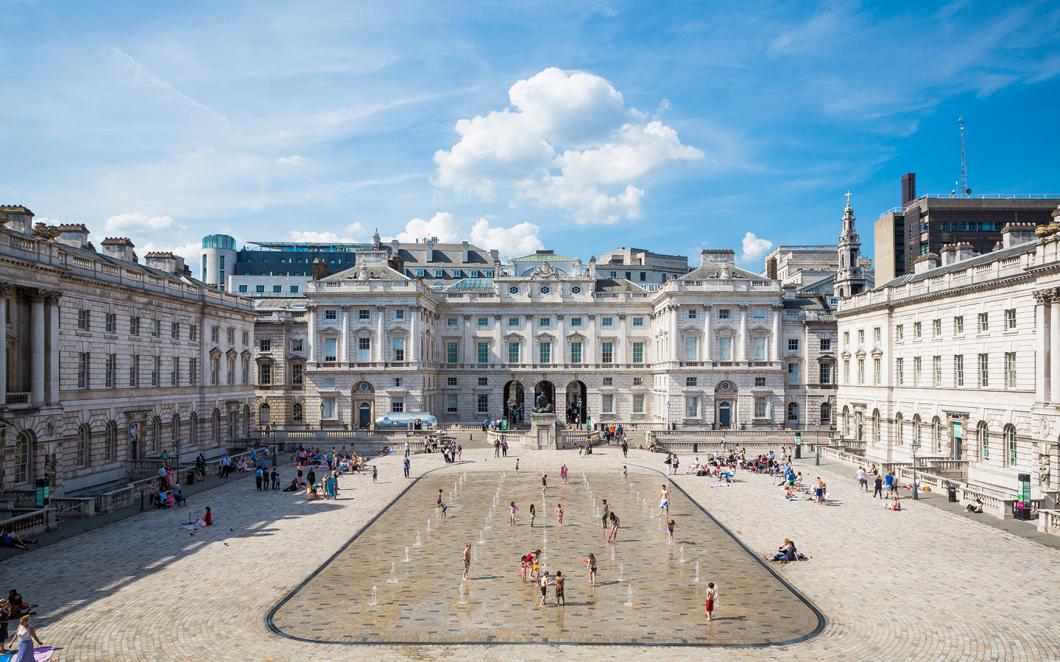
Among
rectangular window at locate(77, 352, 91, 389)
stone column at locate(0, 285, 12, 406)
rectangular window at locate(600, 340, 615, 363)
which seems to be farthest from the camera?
rectangular window at locate(600, 340, 615, 363)

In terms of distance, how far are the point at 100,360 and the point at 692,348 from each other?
54.2 metres

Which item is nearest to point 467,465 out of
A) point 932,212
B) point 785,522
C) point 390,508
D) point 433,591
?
point 390,508

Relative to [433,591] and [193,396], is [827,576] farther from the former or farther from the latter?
[193,396]

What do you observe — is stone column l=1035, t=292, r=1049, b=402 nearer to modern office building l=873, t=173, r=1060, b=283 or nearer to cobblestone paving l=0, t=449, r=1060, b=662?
cobblestone paving l=0, t=449, r=1060, b=662

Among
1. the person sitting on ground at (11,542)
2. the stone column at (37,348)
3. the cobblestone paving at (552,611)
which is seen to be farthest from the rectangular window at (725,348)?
the person sitting on ground at (11,542)

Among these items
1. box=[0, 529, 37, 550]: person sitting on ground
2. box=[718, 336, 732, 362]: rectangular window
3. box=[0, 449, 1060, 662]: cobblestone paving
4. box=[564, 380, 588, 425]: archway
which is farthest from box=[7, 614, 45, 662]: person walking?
box=[564, 380, 588, 425]: archway

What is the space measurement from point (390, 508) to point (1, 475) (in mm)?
18477

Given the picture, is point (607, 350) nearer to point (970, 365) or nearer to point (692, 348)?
point (692, 348)

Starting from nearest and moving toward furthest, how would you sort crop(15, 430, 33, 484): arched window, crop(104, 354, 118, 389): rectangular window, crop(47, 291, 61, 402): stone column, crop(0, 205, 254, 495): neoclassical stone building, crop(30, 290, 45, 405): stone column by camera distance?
crop(15, 430, 33, 484): arched window, crop(0, 205, 254, 495): neoclassical stone building, crop(30, 290, 45, 405): stone column, crop(47, 291, 61, 402): stone column, crop(104, 354, 118, 389): rectangular window

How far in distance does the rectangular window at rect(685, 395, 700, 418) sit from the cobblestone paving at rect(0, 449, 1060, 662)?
121 ft

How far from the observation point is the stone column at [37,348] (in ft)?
130

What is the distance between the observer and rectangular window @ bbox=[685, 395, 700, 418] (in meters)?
79.3

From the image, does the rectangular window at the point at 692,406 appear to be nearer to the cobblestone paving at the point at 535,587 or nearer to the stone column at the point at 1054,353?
the cobblestone paving at the point at 535,587

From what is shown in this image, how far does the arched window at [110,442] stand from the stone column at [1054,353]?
52.6m
